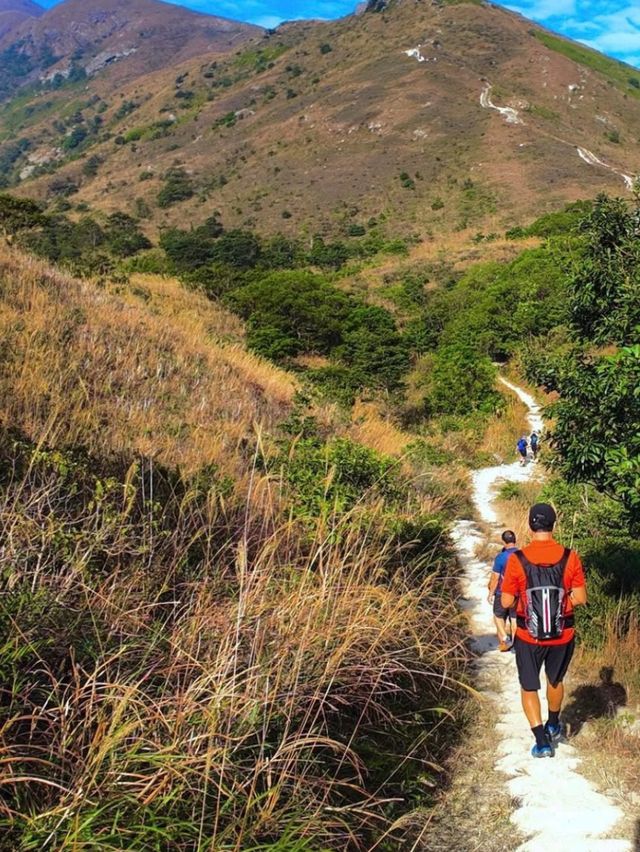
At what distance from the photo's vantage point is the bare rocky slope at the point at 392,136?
6706cm

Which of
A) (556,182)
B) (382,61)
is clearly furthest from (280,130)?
(556,182)

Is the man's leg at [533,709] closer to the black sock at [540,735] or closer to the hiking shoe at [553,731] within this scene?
the black sock at [540,735]

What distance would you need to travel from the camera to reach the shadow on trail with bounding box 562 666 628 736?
415cm

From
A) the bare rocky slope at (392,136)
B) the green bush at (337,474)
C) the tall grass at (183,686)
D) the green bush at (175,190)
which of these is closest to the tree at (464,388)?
the green bush at (337,474)

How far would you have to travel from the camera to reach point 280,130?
94625 mm

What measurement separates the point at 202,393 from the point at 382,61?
11615 centimetres

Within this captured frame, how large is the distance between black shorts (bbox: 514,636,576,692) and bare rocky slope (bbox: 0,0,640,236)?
56462 mm

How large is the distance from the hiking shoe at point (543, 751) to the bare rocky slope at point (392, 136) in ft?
186

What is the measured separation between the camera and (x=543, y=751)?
12.2 feet

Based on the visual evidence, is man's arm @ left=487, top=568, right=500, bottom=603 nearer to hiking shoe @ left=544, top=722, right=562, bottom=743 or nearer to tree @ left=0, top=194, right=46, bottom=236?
hiking shoe @ left=544, top=722, right=562, bottom=743

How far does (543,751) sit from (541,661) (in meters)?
0.51

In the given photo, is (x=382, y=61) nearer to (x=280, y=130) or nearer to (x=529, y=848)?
(x=280, y=130)

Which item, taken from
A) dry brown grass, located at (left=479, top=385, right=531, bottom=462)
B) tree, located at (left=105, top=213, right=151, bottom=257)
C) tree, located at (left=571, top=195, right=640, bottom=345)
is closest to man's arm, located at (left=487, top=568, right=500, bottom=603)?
tree, located at (left=571, top=195, right=640, bottom=345)

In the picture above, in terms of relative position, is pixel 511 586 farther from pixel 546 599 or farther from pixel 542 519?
pixel 542 519
